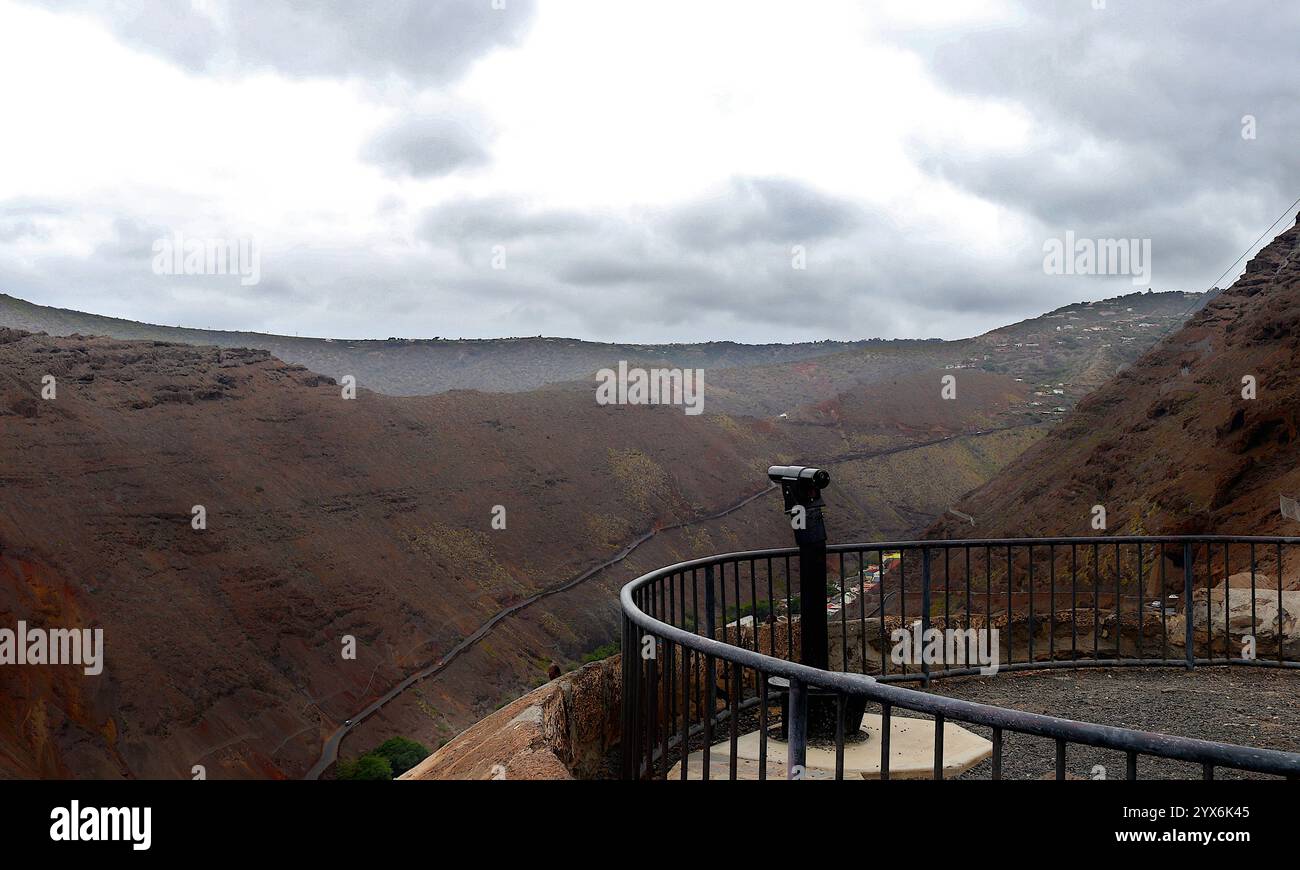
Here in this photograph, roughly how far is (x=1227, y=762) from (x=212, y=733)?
64.3 feet

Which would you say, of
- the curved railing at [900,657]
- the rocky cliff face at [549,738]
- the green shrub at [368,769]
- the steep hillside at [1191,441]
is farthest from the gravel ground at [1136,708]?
the green shrub at [368,769]

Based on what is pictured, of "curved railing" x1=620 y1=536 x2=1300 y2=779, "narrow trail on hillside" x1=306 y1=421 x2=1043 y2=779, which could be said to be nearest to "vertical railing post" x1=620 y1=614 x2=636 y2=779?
"curved railing" x1=620 y1=536 x2=1300 y2=779

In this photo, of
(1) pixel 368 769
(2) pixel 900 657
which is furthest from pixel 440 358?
(2) pixel 900 657

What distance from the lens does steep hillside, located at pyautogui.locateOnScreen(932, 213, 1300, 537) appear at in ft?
56.4

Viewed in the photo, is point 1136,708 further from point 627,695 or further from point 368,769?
point 368,769

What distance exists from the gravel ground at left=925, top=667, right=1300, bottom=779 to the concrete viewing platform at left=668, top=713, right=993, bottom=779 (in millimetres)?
131

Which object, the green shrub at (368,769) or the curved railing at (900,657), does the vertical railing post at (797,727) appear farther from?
the green shrub at (368,769)

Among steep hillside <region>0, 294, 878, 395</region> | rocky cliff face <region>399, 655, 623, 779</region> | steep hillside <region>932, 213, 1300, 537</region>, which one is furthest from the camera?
steep hillside <region>0, 294, 878, 395</region>

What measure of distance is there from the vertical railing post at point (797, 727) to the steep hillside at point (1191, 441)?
14.5m

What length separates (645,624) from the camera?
3.87m

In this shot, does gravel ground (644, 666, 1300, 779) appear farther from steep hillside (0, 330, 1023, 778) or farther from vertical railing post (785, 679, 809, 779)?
steep hillside (0, 330, 1023, 778)

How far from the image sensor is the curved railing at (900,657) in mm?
2371
